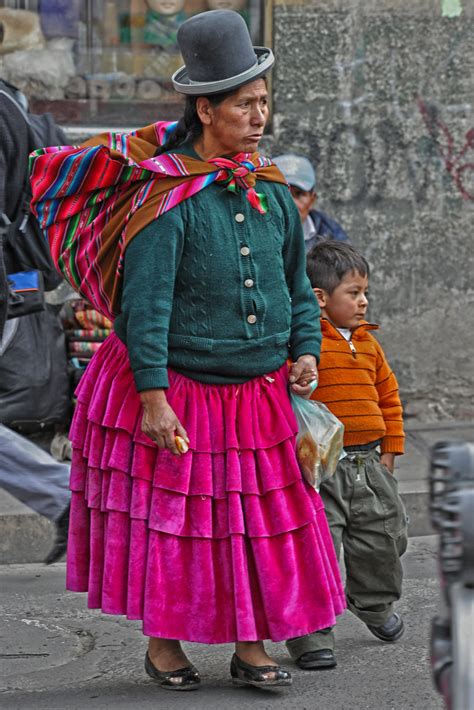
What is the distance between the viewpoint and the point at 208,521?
3852 mm

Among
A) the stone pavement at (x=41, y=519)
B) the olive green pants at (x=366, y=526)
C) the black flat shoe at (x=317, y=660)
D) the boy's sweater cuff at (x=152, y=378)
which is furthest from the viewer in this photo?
the stone pavement at (x=41, y=519)

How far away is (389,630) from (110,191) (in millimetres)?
1705

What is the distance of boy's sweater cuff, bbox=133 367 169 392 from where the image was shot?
3.78 meters

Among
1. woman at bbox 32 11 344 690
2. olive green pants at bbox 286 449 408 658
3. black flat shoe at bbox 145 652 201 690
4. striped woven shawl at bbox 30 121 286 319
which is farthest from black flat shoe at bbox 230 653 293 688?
striped woven shawl at bbox 30 121 286 319

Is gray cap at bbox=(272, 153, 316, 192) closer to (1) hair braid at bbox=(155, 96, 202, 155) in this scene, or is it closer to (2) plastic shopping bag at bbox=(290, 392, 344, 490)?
(1) hair braid at bbox=(155, 96, 202, 155)

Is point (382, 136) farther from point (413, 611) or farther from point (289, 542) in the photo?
point (289, 542)

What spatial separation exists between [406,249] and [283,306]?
144 inches

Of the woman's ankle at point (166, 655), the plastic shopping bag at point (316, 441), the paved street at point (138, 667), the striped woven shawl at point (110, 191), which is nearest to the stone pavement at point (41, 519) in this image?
the paved street at point (138, 667)

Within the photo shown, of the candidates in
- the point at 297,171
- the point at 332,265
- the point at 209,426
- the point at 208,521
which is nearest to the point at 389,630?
the point at 208,521

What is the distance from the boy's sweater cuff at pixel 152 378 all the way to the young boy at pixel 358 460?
2.51 feet

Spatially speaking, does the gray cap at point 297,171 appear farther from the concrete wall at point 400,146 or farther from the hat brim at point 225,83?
the hat brim at point 225,83

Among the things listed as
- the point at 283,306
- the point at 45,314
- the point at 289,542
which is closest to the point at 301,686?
the point at 289,542

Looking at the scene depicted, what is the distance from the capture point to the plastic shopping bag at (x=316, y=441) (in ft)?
13.0

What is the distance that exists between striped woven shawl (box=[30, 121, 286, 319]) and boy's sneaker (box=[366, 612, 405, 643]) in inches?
→ 53.9
